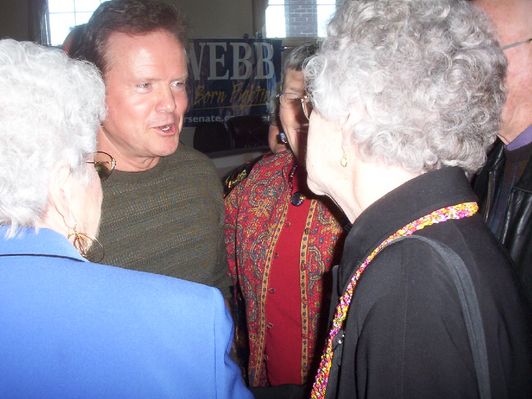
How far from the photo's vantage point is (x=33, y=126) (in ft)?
2.63

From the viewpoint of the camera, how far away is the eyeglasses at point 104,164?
1.41m

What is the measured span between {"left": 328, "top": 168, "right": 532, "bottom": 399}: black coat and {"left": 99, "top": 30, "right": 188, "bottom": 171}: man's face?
91 centimetres

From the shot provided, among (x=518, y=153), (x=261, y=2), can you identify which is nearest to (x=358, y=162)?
(x=518, y=153)

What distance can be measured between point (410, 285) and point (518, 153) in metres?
1.13

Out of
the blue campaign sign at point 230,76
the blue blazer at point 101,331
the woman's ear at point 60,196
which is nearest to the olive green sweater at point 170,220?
the woman's ear at point 60,196

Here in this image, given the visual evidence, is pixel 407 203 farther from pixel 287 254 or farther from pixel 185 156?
pixel 185 156

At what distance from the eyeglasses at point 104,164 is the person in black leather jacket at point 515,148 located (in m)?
1.34

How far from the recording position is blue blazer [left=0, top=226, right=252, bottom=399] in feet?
2.28

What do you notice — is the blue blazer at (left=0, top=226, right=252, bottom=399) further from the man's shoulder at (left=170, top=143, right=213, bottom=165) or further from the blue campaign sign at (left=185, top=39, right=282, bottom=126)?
the blue campaign sign at (left=185, top=39, right=282, bottom=126)

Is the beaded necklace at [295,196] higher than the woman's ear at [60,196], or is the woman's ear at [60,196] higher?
the woman's ear at [60,196]

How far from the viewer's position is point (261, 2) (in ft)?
29.2

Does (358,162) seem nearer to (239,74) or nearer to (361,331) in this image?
(361,331)

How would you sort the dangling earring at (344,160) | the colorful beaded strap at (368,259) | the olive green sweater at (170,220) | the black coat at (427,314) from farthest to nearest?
the olive green sweater at (170,220)
the dangling earring at (344,160)
the colorful beaded strap at (368,259)
the black coat at (427,314)

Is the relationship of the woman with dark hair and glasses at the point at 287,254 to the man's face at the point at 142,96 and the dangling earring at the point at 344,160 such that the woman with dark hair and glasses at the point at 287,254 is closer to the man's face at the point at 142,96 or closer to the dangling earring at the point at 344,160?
the man's face at the point at 142,96
